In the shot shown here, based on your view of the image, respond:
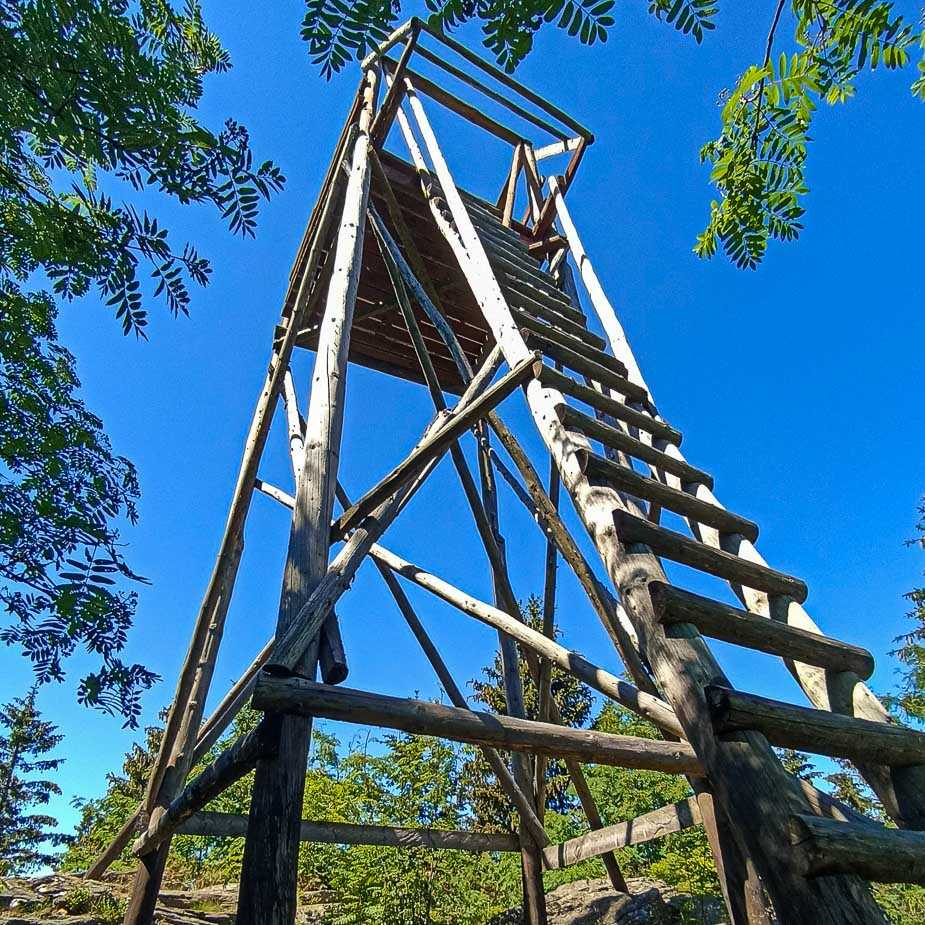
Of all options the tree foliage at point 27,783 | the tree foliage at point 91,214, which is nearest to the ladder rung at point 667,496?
the tree foliage at point 91,214

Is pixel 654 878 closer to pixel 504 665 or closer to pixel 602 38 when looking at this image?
pixel 504 665

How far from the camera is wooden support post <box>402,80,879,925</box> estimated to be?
1.19 meters

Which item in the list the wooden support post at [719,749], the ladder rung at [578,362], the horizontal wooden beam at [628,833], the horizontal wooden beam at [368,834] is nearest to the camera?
the wooden support post at [719,749]

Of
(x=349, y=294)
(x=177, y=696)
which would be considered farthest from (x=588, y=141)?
(x=177, y=696)

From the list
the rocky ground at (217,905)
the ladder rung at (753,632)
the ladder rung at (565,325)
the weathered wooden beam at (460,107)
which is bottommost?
the rocky ground at (217,905)

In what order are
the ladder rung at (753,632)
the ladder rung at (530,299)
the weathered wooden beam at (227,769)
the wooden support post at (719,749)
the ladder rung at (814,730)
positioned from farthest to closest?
the ladder rung at (530,299)
the weathered wooden beam at (227,769)
the ladder rung at (753,632)
the ladder rung at (814,730)
the wooden support post at (719,749)

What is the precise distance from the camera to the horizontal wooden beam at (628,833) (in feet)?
13.3

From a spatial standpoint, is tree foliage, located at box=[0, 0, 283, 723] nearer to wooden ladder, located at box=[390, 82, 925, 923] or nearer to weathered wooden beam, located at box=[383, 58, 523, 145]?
wooden ladder, located at box=[390, 82, 925, 923]

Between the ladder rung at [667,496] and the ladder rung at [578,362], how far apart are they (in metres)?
1.15

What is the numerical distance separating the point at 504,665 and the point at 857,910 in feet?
12.9

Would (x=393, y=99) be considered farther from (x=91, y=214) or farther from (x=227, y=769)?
(x=227, y=769)

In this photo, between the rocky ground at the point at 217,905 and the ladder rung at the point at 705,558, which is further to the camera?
the rocky ground at the point at 217,905

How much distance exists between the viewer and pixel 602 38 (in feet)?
5.53

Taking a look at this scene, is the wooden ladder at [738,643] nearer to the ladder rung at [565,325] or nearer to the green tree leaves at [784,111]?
the ladder rung at [565,325]
